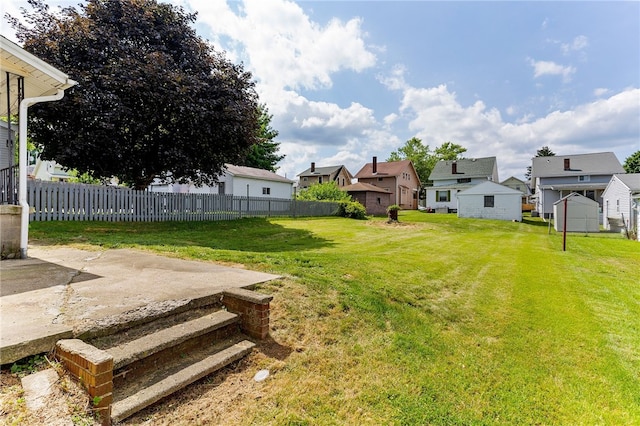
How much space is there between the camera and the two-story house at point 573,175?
99.2 feet

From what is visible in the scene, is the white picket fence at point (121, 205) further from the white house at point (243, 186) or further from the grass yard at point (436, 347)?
the white house at point (243, 186)

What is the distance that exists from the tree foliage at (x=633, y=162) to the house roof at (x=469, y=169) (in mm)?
27984

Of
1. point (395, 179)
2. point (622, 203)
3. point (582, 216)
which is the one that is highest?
point (395, 179)

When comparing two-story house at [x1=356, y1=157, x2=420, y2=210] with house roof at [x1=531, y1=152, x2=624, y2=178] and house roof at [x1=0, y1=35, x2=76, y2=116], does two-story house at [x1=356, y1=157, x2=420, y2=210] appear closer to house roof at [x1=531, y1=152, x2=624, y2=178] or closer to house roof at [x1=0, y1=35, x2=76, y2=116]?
house roof at [x1=531, y1=152, x2=624, y2=178]

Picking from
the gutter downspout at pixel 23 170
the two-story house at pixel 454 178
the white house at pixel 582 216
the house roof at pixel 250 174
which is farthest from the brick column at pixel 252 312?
the two-story house at pixel 454 178

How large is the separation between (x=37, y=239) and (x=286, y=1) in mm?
9195

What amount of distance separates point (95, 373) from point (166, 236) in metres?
8.51

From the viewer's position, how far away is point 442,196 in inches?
1479

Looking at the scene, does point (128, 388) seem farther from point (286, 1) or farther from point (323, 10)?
point (323, 10)

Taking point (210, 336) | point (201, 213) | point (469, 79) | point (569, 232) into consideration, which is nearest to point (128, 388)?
point (210, 336)

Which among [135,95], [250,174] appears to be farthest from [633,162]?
[135,95]

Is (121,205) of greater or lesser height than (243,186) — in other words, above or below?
below

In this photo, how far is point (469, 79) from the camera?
50.9 ft

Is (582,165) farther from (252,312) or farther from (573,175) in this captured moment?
(252,312)
